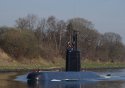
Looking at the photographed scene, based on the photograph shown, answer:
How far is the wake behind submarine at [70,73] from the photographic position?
146 feet

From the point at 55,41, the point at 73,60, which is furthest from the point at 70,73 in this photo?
the point at 55,41

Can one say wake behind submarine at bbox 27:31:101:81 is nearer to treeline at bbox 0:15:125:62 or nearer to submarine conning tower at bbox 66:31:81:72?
submarine conning tower at bbox 66:31:81:72

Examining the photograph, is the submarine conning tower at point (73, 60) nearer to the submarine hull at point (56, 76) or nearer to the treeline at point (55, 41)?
the submarine hull at point (56, 76)

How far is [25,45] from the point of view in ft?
338

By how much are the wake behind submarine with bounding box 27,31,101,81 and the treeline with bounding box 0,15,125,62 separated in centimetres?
5517

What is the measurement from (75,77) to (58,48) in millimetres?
80325

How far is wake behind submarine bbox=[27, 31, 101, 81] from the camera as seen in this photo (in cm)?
4441

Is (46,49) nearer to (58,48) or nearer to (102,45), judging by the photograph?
(58,48)

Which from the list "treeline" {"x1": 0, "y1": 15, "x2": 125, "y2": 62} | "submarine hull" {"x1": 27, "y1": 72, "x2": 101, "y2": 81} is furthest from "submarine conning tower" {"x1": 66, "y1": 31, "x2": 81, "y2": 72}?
"treeline" {"x1": 0, "y1": 15, "x2": 125, "y2": 62}

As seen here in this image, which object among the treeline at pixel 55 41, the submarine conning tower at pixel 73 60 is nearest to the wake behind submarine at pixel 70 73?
the submarine conning tower at pixel 73 60

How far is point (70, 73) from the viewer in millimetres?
45656

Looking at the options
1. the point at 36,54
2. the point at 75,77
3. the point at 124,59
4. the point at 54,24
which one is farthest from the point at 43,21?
the point at 75,77

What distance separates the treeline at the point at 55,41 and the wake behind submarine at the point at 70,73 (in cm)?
5517

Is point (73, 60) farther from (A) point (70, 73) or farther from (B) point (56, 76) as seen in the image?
(B) point (56, 76)
